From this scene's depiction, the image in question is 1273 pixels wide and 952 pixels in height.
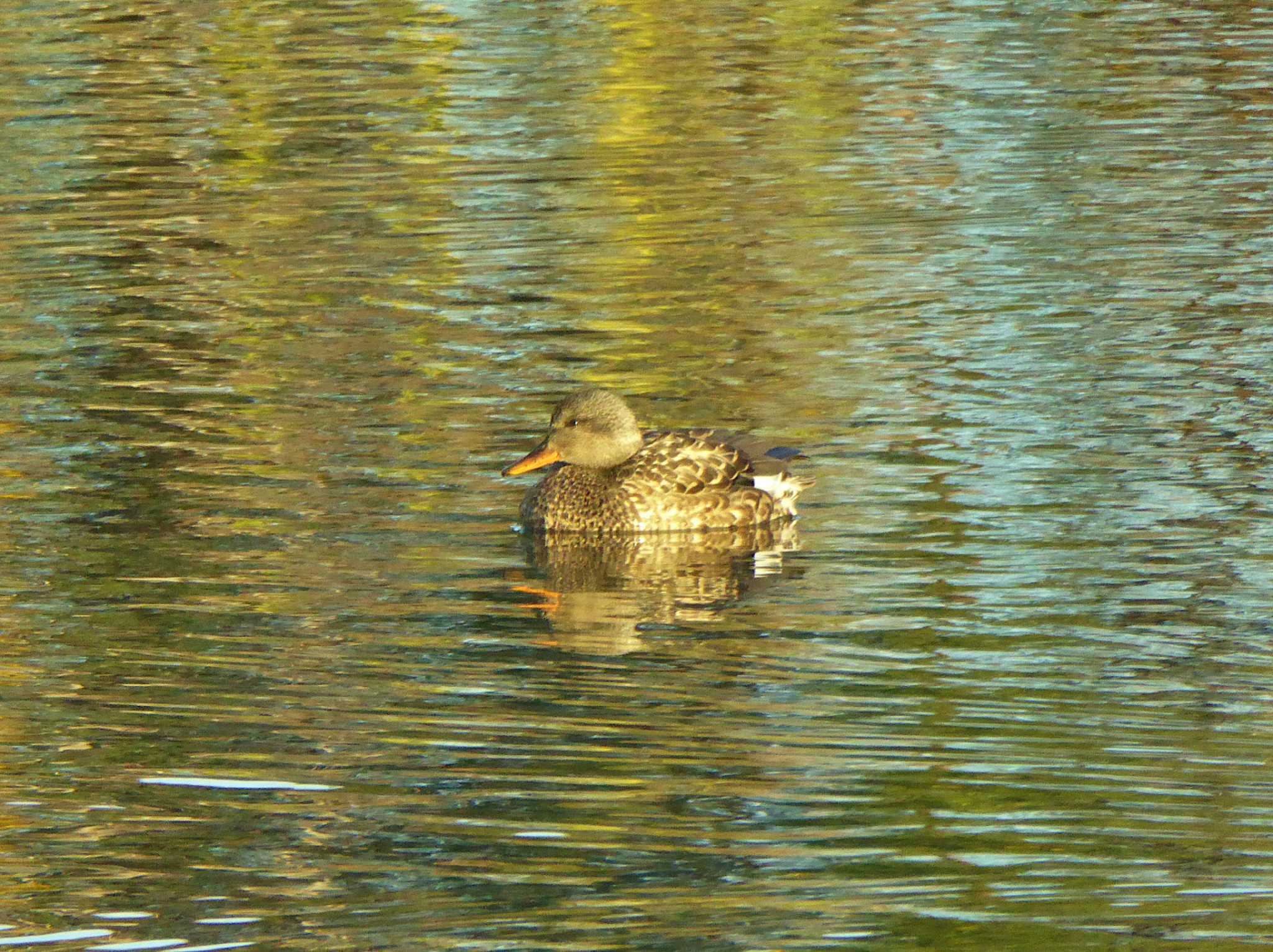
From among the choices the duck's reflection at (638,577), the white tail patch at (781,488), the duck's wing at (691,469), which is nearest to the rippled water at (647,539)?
the duck's reflection at (638,577)

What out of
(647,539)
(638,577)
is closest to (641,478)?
(647,539)

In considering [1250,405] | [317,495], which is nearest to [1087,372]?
[1250,405]

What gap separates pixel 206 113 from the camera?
75.9ft

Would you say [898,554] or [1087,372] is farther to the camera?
[1087,372]

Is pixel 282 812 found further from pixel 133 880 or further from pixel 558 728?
pixel 558 728

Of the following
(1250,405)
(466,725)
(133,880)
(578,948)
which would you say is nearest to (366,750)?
(466,725)

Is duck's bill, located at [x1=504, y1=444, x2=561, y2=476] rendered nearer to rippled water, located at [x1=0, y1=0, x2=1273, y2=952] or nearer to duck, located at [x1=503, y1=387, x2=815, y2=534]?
duck, located at [x1=503, y1=387, x2=815, y2=534]

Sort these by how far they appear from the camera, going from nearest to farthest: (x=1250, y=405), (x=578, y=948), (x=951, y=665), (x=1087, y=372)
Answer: (x=578, y=948) < (x=951, y=665) < (x=1250, y=405) < (x=1087, y=372)

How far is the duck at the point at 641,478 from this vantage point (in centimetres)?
1145

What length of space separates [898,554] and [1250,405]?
9.86ft

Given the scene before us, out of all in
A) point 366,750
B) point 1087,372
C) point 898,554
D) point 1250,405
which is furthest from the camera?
point 1087,372

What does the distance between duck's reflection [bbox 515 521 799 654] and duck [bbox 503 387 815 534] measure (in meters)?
0.07

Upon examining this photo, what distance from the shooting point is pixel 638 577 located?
1087 cm

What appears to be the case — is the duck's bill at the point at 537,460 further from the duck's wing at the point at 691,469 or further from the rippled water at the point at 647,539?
the duck's wing at the point at 691,469
